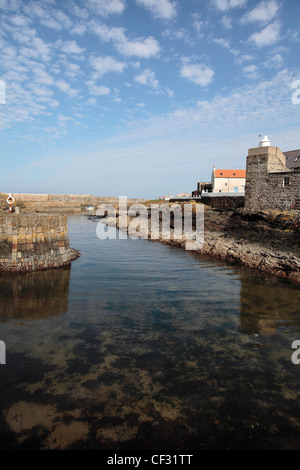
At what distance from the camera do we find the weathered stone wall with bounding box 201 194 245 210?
30.2 meters

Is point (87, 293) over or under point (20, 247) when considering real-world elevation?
under

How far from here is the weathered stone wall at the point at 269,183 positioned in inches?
823

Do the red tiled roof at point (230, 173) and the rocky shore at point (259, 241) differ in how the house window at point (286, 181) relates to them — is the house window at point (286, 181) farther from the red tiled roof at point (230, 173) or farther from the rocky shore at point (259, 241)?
the red tiled roof at point (230, 173)

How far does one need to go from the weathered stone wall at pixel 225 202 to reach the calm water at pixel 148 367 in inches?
822

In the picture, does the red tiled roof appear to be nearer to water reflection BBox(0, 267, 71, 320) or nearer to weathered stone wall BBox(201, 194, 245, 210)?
weathered stone wall BBox(201, 194, 245, 210)

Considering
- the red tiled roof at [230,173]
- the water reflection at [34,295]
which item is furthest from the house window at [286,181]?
the red tiled roof at [230,173]

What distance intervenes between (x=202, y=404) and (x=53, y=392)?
2.78m

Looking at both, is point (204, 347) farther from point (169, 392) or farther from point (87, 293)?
point (87, 293)

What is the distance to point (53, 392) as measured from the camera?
4668mm

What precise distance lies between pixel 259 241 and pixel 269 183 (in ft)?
27.7

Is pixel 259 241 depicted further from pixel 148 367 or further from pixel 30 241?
pixel 30 241

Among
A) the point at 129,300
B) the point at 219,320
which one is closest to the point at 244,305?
the point at 219,320

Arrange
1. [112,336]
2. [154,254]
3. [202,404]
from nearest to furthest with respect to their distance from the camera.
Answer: [202,404] < [112,336] < [154,254]

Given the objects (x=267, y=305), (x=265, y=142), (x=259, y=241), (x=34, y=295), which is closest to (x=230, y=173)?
(x=265, y=142)
